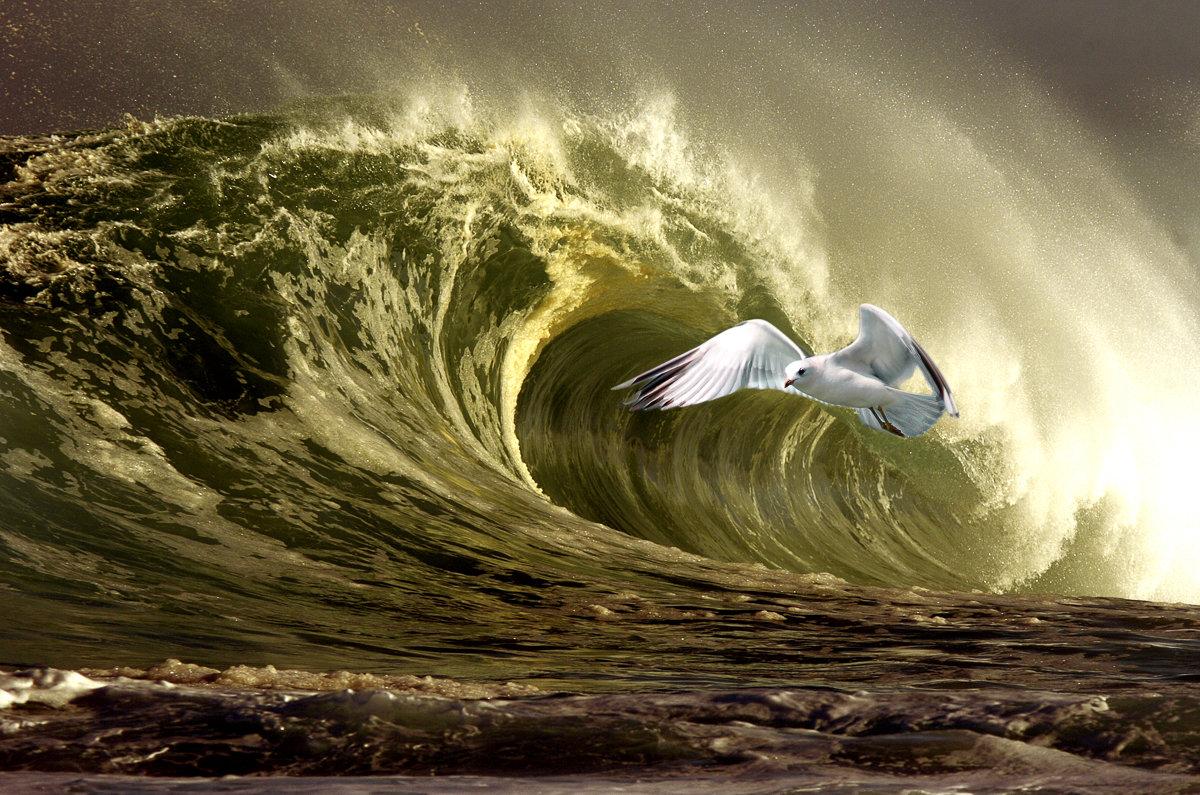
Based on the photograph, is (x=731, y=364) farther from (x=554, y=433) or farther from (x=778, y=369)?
(x=554, y=433)

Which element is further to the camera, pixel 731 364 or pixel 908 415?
pixel 908 415

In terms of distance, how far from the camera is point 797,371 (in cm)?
393

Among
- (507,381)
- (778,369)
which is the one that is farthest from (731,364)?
(507,381)

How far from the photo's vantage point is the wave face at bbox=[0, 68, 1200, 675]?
4359mm

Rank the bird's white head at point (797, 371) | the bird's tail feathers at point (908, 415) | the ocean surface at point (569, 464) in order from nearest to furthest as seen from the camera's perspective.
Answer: the ocean surface at point (569, 464), the bird's white head at point (797, 371), the bird's tail feathers at point (908, 415)

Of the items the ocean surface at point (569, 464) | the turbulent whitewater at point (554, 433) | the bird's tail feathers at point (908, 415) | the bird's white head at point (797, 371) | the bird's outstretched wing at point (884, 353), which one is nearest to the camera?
the ocean surface at point (569, 464)

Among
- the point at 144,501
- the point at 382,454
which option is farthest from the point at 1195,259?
the point at 144,501

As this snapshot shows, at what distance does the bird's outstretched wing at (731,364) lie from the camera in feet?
13.2

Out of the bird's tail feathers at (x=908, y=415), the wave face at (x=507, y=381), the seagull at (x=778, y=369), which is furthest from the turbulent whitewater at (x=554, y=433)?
the seagull at (x=778, y=369)

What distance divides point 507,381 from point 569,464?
995 mm

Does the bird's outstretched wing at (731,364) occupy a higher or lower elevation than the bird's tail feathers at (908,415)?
higher

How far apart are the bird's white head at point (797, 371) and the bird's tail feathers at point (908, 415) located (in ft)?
1.70

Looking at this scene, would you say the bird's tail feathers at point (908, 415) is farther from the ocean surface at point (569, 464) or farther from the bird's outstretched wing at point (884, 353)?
the ocean surface at point (569, 464)

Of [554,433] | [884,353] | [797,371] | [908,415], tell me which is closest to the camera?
[797,371]
